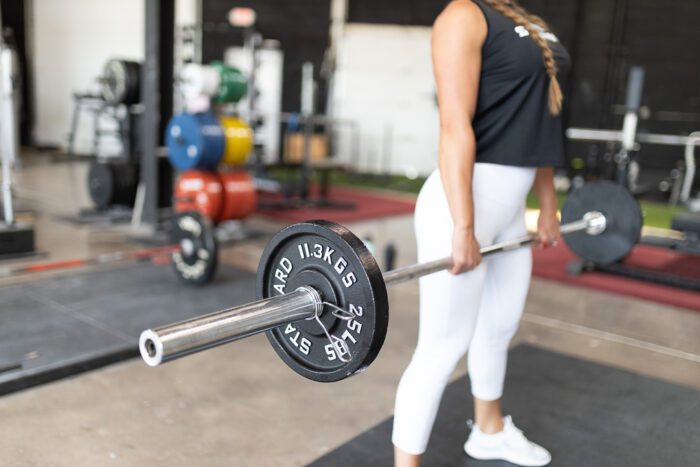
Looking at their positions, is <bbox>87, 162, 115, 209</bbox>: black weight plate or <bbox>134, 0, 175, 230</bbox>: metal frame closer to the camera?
<bbox>134, 0, 175, 230</bbox>: metal frame

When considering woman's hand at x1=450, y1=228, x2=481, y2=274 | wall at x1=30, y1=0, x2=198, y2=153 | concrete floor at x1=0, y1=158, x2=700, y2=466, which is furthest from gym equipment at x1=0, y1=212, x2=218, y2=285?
wall at x1=30, y1=0, x2=198, y2=153

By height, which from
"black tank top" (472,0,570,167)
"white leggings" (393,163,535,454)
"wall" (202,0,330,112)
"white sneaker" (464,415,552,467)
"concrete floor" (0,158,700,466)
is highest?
"wall" (202,0,330,112)

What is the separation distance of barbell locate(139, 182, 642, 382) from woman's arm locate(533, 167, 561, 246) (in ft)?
1.84

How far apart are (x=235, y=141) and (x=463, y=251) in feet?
9.61

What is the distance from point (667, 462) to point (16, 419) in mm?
1787

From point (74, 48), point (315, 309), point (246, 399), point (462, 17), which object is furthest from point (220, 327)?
point (74, 48)

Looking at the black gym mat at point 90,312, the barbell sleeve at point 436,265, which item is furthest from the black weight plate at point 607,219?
the black gym mat at point 90,312

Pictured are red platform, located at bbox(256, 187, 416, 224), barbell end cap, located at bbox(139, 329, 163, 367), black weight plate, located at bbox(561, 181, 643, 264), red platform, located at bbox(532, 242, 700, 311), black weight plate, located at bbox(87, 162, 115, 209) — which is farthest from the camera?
red platform, located at bbox(256, 187, 416, 224)

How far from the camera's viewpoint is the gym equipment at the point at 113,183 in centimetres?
455

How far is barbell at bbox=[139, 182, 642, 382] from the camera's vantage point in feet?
2.84

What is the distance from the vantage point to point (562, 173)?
7.61 metres

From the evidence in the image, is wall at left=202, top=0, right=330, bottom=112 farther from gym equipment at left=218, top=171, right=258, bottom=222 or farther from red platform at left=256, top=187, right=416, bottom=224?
gym equipment at left=218, top=171, right=258, bottom=222

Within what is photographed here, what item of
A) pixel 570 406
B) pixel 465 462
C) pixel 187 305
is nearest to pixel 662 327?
pixel 570 406

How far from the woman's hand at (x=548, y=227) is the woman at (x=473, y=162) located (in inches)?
6.6
